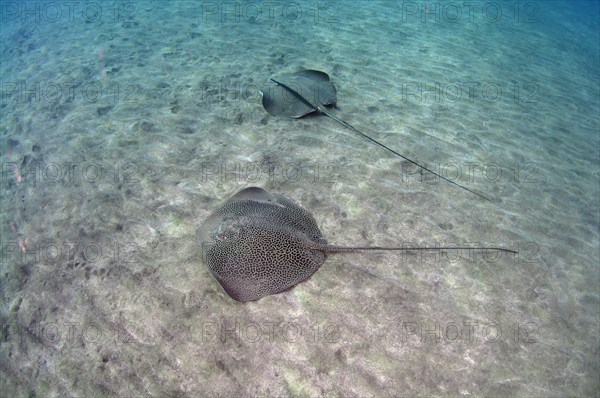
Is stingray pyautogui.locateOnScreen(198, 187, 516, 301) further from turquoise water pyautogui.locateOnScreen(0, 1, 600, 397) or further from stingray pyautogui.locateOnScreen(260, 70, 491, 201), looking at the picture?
stingray pyautogui.locateOnScreen(260, 70, 491, 201)

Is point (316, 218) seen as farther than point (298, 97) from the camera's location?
No

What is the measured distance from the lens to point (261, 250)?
3600 mm

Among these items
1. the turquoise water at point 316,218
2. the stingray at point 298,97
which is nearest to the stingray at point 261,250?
the turquoise water at point 316,218

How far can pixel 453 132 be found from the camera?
671cm

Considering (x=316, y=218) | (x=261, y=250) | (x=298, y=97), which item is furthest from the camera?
(x=298, y=97)

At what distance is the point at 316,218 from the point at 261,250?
128cm

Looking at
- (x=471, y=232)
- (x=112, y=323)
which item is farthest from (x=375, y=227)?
(x=112, y=323)

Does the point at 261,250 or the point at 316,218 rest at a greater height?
the point at 261,250

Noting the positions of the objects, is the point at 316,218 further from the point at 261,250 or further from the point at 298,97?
the point at 298,97

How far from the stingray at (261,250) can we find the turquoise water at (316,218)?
10.4 inches

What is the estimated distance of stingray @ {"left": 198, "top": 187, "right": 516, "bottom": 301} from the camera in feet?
11.5

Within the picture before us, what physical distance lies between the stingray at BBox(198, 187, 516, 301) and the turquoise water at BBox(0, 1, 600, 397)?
265mm

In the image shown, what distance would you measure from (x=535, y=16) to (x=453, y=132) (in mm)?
20399

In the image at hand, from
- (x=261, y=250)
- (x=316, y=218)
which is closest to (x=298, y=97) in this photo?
(x=316, y=218)
